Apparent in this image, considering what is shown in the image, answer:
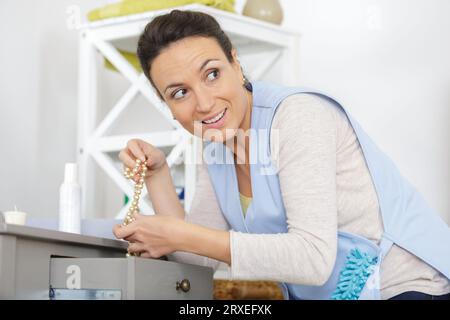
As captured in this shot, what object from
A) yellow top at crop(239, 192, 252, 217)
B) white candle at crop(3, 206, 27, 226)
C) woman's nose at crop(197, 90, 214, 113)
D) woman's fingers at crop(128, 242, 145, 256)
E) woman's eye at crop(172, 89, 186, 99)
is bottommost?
woman's fingers at crop(128, 242, 145, 256)

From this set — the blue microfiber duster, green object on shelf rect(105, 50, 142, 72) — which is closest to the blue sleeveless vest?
the blue microfiber duster

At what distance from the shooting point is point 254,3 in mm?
2271

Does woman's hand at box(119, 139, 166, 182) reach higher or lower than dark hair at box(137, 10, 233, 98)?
lower

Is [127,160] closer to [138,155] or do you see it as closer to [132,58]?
[138,155]

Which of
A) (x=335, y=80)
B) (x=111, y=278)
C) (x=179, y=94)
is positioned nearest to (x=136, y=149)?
(x=179, y=94)

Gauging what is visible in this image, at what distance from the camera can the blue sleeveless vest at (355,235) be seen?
1.15 m

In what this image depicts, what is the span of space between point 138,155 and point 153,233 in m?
0.25

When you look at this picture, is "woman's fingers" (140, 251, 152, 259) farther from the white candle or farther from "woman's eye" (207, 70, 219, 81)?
"woman's eye" (207, 70, 219, 81)

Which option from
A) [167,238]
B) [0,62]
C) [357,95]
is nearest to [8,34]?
[0,62]

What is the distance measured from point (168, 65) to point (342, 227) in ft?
1.33

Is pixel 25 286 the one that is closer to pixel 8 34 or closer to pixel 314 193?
pixel 314 193

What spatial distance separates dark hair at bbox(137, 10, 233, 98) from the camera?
1.21m

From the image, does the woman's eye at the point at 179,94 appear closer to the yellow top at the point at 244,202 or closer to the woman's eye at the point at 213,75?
the woman's eye at the point at 213,75

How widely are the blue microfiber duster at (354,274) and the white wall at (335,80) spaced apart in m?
1.28
